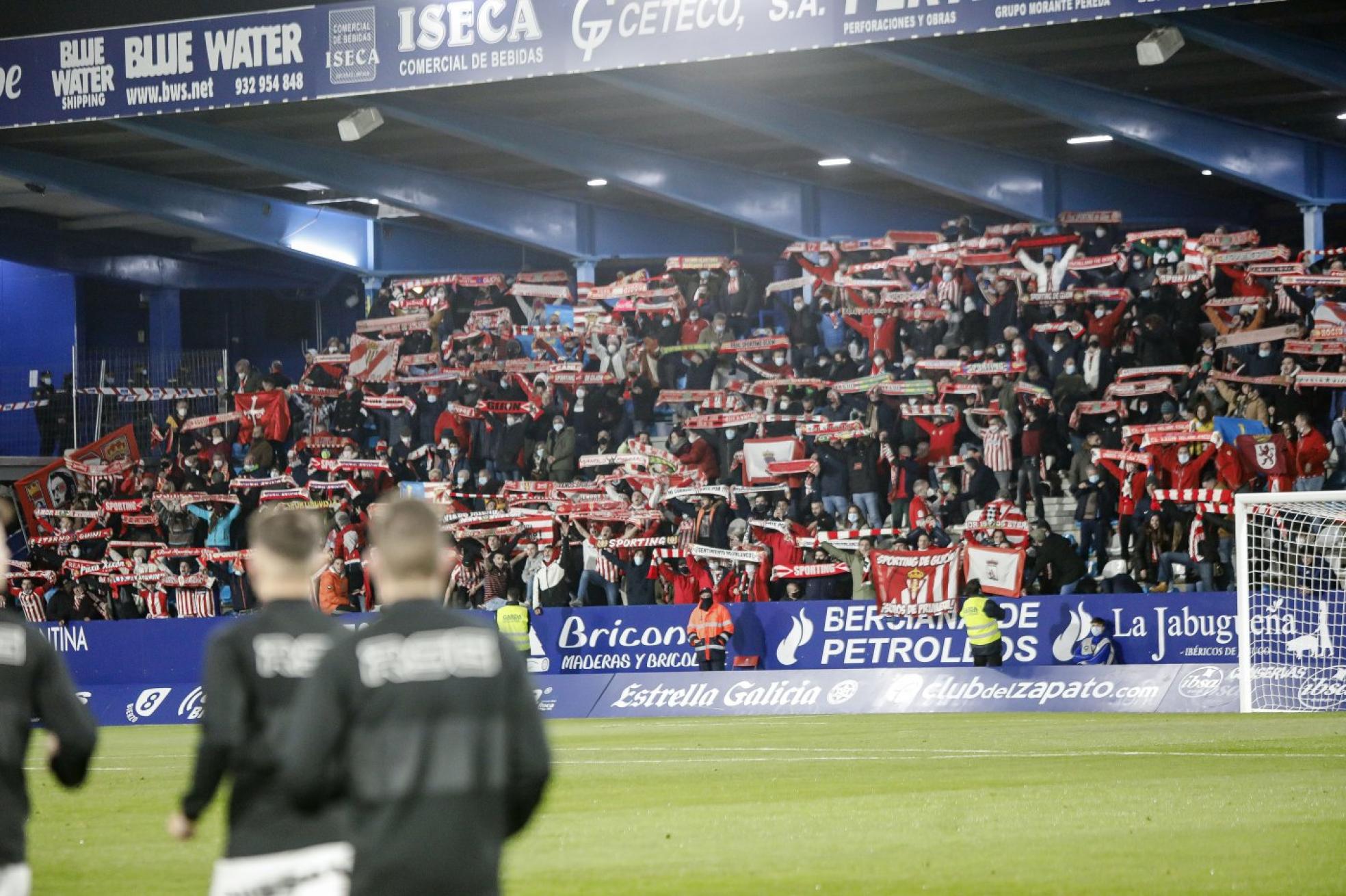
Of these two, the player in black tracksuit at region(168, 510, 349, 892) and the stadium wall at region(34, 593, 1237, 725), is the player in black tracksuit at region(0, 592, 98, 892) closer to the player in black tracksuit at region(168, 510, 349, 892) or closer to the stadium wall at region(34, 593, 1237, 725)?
the player in black tracksuit at region(168, 510, 349, 892)

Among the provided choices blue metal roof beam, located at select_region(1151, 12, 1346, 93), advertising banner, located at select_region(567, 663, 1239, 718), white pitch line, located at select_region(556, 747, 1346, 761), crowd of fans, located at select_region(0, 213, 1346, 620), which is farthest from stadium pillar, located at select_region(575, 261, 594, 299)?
white pitch line, located at select_region(556, 747, 1346, 761)

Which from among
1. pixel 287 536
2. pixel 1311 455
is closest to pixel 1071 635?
pixel 1311 455

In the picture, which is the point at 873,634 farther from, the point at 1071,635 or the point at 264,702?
the point at 264,702

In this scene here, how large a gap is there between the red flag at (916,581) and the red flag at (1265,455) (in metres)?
3.93

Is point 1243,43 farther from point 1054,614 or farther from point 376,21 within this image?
point 376,21

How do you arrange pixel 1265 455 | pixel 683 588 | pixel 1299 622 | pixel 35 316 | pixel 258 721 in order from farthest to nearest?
pixel 35 316
pixel 683 588
pixel 1265 455
pixel 1299 622
pixel 258 721

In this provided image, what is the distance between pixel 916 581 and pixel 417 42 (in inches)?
377

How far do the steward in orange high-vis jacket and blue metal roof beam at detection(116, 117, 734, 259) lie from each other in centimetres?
1186

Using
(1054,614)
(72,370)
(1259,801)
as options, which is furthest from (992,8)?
(72,370)

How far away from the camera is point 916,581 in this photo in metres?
24.0

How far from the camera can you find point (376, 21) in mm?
23484

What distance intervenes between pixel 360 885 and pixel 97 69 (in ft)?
73.5

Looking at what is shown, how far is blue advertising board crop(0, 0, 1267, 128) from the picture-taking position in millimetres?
21141

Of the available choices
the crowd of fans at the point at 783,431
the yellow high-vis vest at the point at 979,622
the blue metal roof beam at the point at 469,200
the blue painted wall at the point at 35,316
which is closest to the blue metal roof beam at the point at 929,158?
the crowd of fans at the point at 783,431
